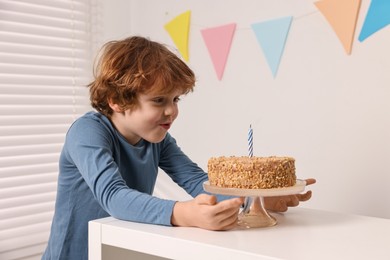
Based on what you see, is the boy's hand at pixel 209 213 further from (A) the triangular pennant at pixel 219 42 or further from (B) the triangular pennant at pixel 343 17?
(A) the triangular pennant at pixel 219 42

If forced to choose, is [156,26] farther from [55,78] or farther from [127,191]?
[127,191]

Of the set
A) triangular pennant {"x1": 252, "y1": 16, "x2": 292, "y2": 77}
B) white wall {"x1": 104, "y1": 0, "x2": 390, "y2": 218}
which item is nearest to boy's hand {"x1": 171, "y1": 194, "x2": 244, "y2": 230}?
white wall {"x1": 104, "y1": 0, "x2": 390, "y2": 218}

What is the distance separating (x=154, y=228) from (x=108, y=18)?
132 cm

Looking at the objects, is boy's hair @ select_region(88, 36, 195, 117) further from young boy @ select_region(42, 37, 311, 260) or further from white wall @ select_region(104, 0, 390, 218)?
white wall @ select_region(104, 0, 390, 218)

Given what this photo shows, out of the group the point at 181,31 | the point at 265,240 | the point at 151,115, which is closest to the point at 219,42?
the point at 181,31

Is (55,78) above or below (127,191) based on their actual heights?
above

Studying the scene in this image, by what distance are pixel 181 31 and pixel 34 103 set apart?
0.57 meters

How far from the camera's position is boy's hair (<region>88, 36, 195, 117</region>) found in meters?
1.12

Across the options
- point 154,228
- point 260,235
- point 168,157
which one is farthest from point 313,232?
point 168,157

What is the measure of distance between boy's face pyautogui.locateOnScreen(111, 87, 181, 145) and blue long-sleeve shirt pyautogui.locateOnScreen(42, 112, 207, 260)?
5 cm

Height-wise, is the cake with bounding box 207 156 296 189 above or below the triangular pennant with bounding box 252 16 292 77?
below

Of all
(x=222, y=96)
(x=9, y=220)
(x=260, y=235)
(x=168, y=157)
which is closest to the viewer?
(x=260, y=235)

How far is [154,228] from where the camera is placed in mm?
929

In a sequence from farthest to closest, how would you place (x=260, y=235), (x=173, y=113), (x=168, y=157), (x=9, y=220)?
(x=9, y=220) → (x=168, y=157) → (x=173, y=113) → (x=260, y=235)
